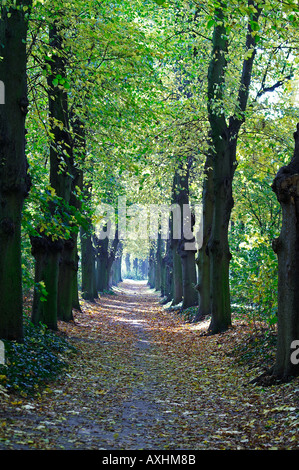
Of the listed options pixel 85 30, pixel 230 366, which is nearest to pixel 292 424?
pixel 230 366

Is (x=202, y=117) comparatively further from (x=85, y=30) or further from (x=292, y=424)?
(x=292, y=424)

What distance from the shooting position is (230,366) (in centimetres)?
1136

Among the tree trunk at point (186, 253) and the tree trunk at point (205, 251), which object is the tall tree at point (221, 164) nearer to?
the tree trunk at point (205, 251)

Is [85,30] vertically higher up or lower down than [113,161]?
higher up

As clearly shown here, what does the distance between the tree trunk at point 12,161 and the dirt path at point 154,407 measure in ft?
5.91

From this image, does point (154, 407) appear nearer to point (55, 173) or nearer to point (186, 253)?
point (55, 173)

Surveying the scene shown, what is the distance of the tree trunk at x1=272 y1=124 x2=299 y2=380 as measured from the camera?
8164mm

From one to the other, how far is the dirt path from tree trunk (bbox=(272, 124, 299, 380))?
1.76ft

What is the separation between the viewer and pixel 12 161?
9.25m

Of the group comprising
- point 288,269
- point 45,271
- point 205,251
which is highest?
point 205,251

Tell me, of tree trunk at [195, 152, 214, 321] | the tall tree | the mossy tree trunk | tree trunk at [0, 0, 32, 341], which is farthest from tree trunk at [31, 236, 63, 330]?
tree trunk at [195, 152, 214, 321]

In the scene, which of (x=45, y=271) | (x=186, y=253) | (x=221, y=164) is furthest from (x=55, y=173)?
(x=186, y=253)

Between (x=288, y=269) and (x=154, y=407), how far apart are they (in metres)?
3.15
